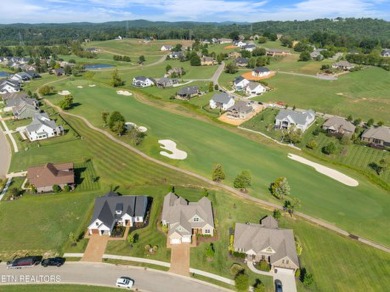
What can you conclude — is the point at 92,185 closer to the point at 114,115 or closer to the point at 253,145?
the point at 114,115

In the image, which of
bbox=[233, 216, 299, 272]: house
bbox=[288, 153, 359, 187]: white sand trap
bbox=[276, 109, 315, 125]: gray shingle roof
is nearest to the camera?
bbox=[233, 216, 299, 272]: house

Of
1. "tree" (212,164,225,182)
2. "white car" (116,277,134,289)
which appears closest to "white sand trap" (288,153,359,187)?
"tree" (212,164,225,182)

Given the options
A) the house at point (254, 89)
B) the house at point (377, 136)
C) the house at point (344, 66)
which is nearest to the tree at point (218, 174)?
the house at point (377, 136)

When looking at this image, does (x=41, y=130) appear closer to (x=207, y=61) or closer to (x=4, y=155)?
(x=4, y=155)

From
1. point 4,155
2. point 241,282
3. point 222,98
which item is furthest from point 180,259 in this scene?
point 222,98

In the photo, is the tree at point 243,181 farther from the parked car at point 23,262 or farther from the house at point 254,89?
the house at point 254,89

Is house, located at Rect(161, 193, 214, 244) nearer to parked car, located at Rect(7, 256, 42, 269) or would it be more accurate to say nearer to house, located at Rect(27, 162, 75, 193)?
parked car, located at Rect(7, 256, 42, 269)

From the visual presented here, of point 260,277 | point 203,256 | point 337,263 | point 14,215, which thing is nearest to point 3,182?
point 14,215
